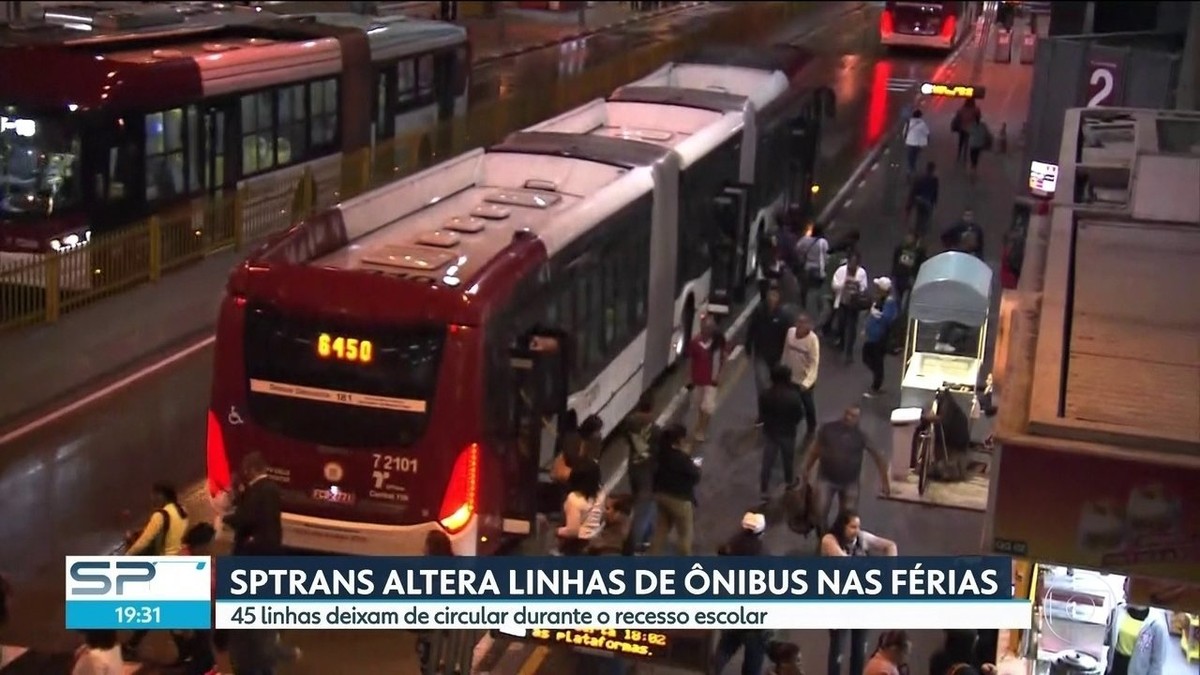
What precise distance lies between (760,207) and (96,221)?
8594 mm

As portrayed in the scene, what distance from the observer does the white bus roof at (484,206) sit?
12.3m

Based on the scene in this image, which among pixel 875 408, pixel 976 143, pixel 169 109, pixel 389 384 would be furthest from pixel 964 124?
pixel 389 384

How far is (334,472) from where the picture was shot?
11.5 metres

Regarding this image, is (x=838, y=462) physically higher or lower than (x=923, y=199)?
lower

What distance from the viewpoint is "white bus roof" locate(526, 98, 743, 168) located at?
1923cm

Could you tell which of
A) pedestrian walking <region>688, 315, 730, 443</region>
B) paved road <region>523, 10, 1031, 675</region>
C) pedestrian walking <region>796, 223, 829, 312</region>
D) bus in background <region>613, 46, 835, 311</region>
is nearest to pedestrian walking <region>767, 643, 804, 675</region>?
paved road <region>523, 10, 1031, 675</region>

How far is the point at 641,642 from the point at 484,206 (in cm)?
581

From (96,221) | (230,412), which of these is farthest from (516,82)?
(230,412)

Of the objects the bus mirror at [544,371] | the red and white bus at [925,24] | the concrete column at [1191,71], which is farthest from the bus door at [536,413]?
the red and white bus at [925,24]

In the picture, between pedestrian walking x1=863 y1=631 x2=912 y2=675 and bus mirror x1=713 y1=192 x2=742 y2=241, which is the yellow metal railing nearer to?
bus mirror x1=713 y1=192 x2=742 y2=241

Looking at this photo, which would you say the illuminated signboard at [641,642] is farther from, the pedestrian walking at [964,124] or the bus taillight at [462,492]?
the pedestrian walking at [964,124]

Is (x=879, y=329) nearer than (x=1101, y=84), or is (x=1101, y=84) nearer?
(x=879, y=329)

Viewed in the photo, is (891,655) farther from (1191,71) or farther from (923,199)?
(923,199)

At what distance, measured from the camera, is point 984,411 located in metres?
15.9
